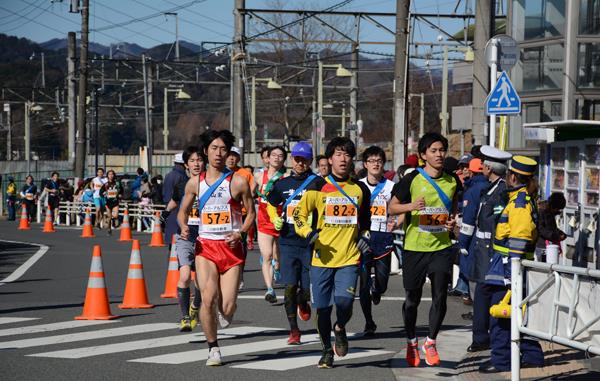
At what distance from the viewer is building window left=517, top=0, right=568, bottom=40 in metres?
27.2

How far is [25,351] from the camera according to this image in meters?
10.5

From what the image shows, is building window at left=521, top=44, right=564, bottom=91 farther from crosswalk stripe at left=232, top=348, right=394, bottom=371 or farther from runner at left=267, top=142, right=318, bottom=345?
crosswalk stripe at left=232, top=348, right=394, bottom=371

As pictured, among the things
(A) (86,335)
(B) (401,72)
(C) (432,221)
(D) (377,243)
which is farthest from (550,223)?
(B) (401,72)

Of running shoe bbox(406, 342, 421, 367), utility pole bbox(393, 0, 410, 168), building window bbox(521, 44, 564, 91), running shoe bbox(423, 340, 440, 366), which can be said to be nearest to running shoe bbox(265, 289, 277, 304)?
running shoe bbox(406, 342, 421, 367)

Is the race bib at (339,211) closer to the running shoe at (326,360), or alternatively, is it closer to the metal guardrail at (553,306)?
the running shoe at (326,360)

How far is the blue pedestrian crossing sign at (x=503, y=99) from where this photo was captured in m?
14.6

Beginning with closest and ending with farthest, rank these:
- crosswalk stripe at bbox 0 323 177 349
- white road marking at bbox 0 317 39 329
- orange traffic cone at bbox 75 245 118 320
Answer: crosswalk stripe at bbox 0 323 177 349 → white road marking at bbox 0 317 39 329 → orange traffic cone at bbox 75 245 118 320

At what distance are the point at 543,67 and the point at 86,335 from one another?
1894cm

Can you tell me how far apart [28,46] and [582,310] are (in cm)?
19026

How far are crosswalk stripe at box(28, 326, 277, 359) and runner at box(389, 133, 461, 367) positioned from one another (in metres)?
2.62

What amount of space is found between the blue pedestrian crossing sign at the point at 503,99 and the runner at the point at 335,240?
5383 millimetres

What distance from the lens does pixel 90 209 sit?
117ft

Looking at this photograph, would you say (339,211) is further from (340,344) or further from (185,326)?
(185,326)

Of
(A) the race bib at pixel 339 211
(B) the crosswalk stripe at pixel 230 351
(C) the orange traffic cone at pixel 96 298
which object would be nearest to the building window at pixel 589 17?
(C) the orange traffic cone at pixel 96 298
